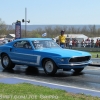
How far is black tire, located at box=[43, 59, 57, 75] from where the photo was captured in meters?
12.1

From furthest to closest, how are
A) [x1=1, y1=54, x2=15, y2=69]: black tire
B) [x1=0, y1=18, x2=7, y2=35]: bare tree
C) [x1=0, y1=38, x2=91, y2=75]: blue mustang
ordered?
[x1=0, y1=18, x2=7, y2=35]: bare tree → [x1=1, y1=54, x2=15, y2=69]: black tire → [x1=0, y1=38, x2=91, y2=75]: blue mustang

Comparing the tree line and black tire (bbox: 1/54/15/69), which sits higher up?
the tree line

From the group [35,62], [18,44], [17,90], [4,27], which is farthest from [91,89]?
[4,27]

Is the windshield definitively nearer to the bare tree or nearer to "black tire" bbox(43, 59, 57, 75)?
"black tire" bbox(43, 59, 57, 75)

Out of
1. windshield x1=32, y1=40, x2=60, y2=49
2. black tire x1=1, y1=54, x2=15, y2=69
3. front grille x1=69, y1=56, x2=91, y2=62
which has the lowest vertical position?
black tire x1=1, y1=54, x2=15, y2=69

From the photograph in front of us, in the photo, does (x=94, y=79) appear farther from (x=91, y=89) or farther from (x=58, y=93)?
(x=58, y=93)

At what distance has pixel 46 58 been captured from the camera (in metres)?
12.4

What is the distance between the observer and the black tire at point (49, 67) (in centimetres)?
1209

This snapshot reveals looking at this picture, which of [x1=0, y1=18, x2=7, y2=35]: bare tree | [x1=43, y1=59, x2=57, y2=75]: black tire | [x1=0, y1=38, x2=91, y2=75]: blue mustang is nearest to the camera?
[x1=0, y1=38, x2=91, y2=75]: blue mustang

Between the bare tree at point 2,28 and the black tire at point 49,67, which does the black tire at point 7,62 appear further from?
the bare tree at point 2,28

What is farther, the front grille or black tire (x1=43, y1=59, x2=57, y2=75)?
black tire (x1=43, y1=59, x2=57, y2=75)

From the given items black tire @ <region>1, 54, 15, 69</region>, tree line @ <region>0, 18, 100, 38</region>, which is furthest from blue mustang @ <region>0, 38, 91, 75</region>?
tree line @ <region>0, 18, 100, 38</region>

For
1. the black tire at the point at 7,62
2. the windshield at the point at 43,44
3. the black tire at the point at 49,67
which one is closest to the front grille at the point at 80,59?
the black tire at the point at 49,67

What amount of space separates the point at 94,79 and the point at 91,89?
2.23 metres
